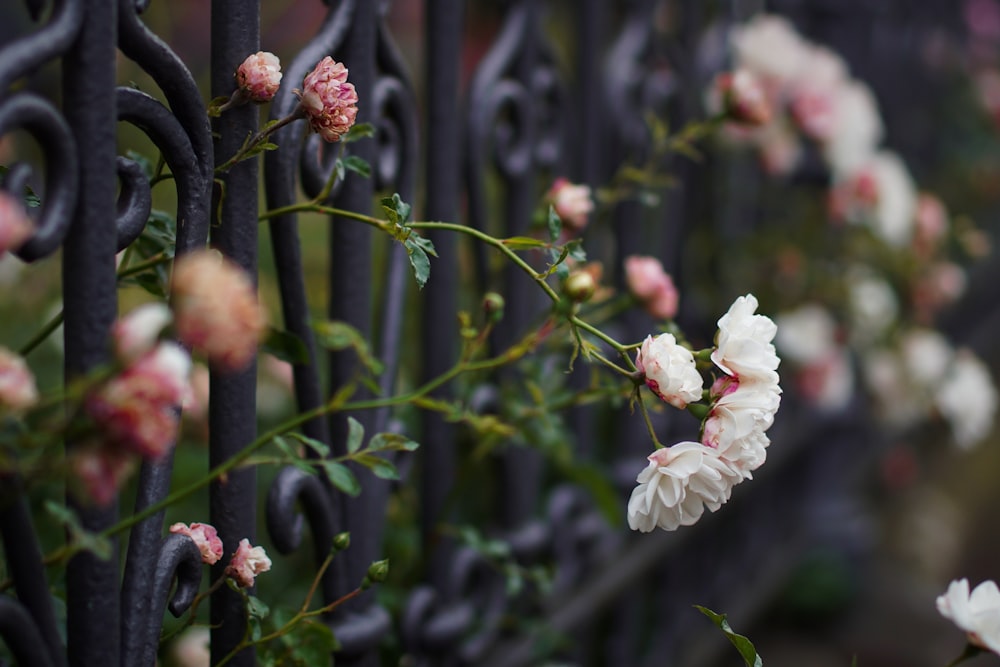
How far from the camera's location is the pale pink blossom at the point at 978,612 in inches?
27.7

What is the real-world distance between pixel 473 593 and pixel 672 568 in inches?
27.4

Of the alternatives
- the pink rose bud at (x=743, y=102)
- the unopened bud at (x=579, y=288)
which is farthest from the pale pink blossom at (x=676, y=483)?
the pink rose bud at (x=743, y=102)

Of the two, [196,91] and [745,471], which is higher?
[196,91]

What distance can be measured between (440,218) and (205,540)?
0.45 m

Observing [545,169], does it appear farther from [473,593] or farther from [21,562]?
[21,562]

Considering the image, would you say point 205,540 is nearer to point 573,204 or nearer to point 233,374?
point 233,374

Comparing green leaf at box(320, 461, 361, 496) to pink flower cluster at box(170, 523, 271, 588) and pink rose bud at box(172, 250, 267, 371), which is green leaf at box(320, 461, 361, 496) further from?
pink rose bud at box(172, 250, 267, 371)

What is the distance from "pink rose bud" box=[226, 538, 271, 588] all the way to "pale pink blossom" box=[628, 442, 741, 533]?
0.80 feet

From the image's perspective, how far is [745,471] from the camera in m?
0.66

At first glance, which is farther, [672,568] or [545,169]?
[672,568]

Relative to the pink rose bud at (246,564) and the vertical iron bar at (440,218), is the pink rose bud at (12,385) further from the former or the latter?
the vertical iron bar at (440,218)

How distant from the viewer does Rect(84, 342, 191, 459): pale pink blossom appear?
1.40 ft

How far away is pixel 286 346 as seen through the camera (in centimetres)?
75

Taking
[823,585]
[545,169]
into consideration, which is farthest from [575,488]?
[823,585]
